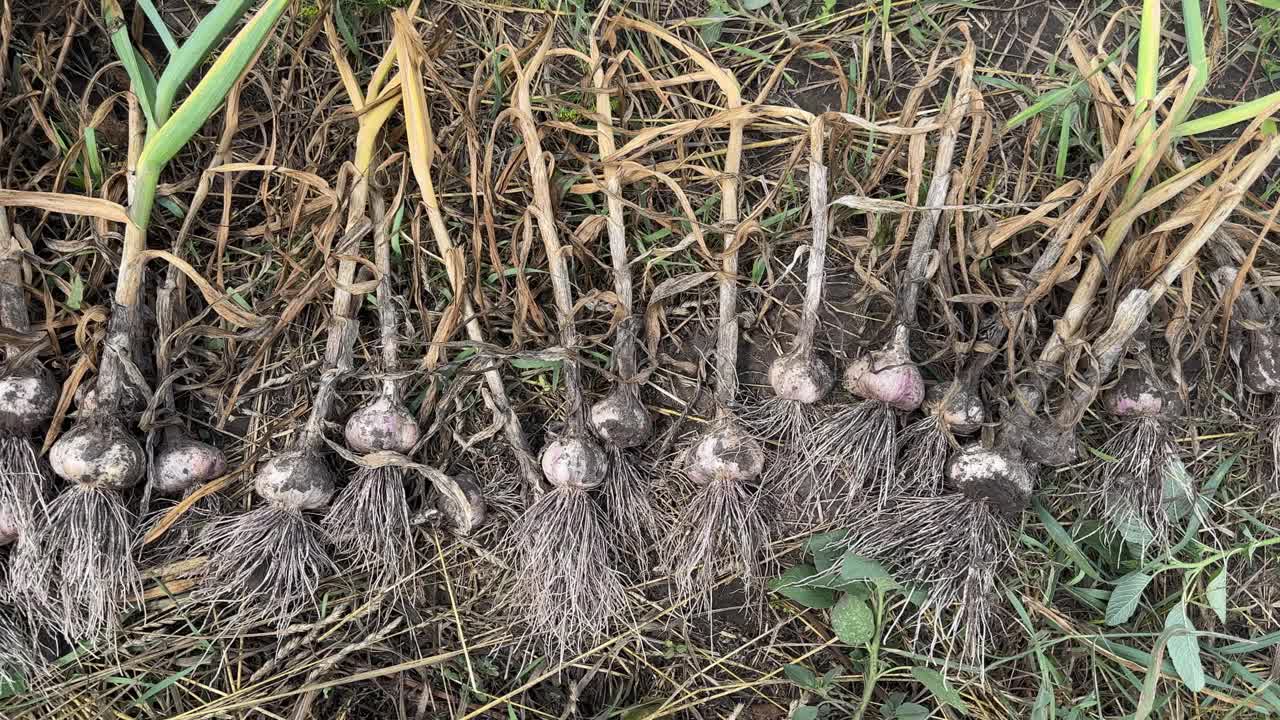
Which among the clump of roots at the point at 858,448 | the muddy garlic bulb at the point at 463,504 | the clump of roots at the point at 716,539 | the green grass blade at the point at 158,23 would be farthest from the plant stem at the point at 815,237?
the green grass blade at the point at 158,23

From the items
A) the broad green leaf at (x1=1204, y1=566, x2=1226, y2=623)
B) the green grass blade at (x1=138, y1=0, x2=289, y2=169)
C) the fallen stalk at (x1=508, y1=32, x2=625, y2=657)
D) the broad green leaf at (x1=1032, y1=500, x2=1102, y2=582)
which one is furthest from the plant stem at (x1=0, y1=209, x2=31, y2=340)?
the broad green leaf at (x1=1204, y1=566, x2=1226, y2=623)

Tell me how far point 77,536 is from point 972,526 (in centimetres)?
148

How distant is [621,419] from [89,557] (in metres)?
0.90

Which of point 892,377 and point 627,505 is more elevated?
point 892,377

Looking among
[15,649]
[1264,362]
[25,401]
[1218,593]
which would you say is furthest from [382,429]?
[1264,362]

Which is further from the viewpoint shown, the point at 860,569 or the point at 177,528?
the point at 177,528

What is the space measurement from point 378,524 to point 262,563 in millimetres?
203

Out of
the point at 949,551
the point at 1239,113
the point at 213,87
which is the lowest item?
the point at 949,551

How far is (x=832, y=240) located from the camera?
138cm

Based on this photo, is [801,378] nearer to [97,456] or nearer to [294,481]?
[294,481]

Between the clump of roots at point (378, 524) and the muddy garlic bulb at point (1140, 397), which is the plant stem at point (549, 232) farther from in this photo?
the muddy garlic bulb at point (1140, 397)

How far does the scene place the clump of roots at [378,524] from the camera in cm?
130

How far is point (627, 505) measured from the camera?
1.34 metres

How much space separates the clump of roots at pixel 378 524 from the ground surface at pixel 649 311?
0.06 m
